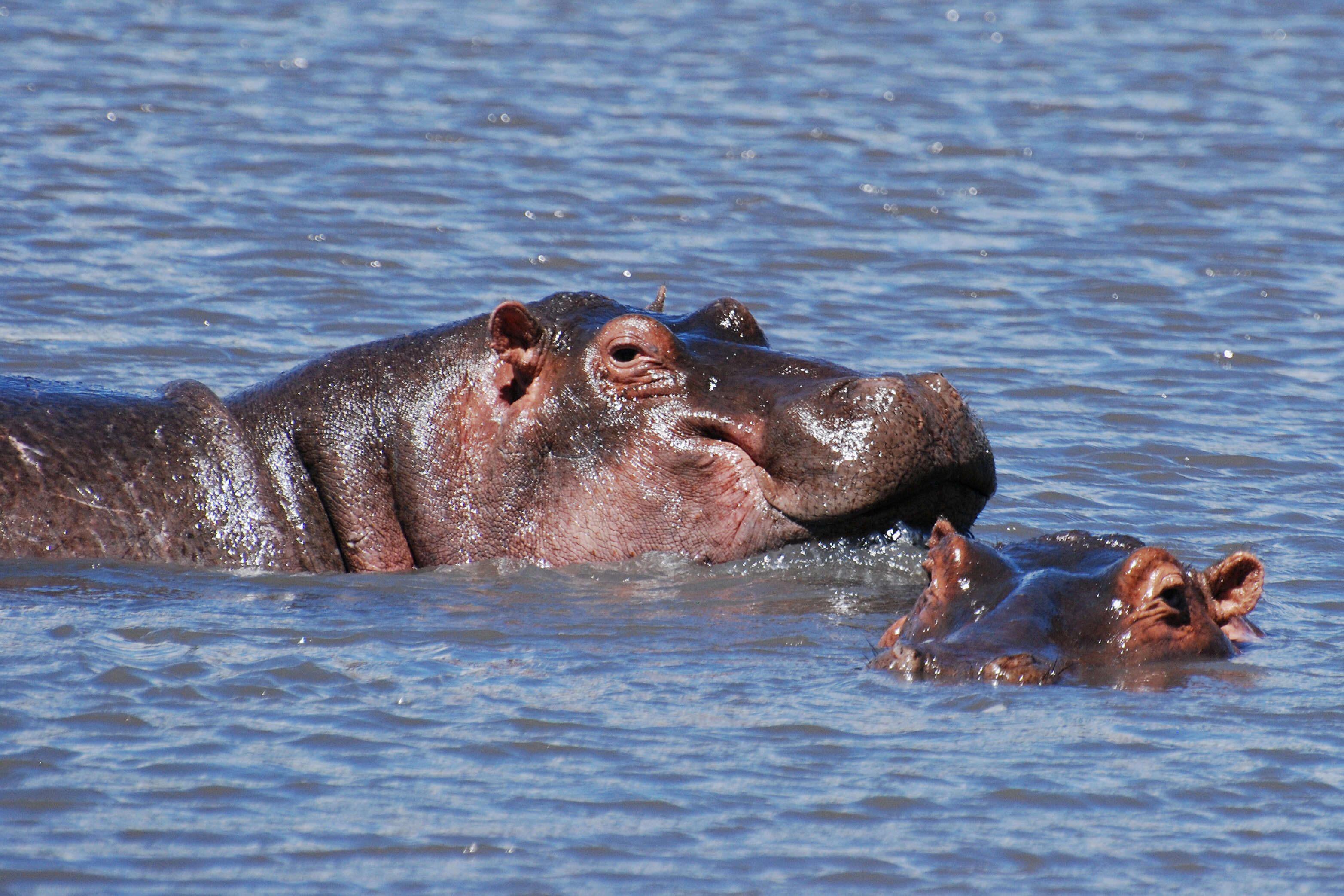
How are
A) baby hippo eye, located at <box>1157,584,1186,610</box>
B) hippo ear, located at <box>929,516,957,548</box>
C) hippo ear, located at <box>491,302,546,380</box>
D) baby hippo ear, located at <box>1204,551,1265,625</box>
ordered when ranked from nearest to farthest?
baby hippo eye, located at <box>1157,584,1186,610</box>, baby hippo ear, located at <box>1204,551,1265,625</box>, hippo ear, located at <box>929,516,957,548</box>, hippo ear, located at <box>491,302,546,380</box>

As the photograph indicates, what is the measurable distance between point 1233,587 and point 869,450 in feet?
4.55

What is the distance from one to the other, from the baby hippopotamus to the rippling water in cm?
14

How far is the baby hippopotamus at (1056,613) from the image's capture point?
6.41 m

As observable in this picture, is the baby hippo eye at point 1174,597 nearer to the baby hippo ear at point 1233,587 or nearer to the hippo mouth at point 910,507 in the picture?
the baby hippo ear at point 1233,587

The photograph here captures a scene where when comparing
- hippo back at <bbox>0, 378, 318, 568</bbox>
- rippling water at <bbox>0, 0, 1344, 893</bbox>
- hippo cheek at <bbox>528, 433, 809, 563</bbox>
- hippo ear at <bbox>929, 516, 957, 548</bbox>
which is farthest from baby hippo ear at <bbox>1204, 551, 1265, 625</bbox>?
hippo back at <bbox>0, 378, 318, 568</bbox>

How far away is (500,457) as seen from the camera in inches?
307

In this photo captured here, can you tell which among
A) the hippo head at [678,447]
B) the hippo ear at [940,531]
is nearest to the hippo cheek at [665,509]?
the hippo head at [678,447]

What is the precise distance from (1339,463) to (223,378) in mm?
5902

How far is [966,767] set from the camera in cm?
575

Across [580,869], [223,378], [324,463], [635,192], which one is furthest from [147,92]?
[580,869]

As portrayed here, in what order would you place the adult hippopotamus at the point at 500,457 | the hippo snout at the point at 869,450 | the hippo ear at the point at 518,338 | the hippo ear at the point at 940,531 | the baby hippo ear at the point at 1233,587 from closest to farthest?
the baby hippo ear at the point at 1233,587 < the hippo ear at the point at 940,531 < the hippo snout at the point at 869,450 < the adult hippopotamus at the point at 500,457 < the hippo ear at the point at 518,338

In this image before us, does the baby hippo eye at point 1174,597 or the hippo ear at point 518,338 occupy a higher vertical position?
the hippo ear at point 518,338

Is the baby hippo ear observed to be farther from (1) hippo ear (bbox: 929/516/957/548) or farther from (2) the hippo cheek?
(2) the hippo cheek

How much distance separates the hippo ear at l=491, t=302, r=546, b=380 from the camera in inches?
306
